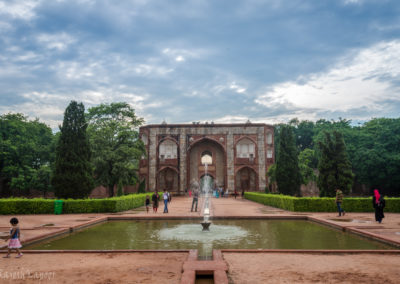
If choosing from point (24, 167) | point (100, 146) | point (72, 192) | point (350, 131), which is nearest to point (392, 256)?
point (72, 192)

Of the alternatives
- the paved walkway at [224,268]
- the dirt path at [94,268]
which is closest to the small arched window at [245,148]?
the paved walkway at [224,268]

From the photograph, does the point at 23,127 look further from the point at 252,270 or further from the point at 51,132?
the point at 252,270

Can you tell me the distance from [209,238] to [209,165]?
94.4 feet

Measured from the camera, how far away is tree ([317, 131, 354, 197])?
1831cm

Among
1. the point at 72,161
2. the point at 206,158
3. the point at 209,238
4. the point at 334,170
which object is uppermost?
the point at 206,158

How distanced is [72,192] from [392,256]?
15693mm

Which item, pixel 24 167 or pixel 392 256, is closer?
pixel 392 256

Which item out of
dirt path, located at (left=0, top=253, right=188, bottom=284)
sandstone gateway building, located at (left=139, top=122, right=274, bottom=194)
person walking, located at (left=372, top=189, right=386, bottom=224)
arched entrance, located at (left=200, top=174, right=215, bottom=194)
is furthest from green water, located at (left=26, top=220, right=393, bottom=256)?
arched entrance, located at (left=200, top=174, right=215, bottom=194)

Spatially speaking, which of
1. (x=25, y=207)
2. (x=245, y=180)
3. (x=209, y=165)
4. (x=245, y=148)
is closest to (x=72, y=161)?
(x=25, y=207)

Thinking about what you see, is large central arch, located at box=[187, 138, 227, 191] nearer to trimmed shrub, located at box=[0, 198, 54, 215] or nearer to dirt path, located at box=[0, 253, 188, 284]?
trimmed shrub, located at box=[0, 198, 54, 215]

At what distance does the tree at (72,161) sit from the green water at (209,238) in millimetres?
6962

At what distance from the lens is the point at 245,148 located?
3656cm

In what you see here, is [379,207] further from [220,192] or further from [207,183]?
[207,183]

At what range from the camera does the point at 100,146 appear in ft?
80.7
